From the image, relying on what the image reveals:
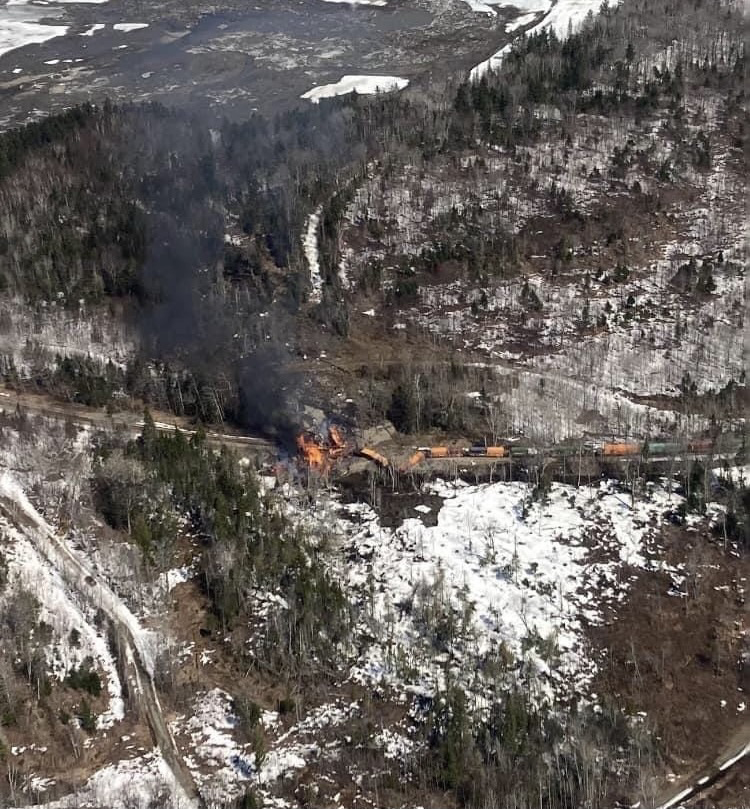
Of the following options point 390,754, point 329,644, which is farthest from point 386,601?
point 390,754

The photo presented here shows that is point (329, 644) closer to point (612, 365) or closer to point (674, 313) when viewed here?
point (612, 365)

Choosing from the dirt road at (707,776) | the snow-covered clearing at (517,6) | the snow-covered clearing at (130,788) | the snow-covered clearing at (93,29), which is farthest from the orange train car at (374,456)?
the snow-covered clearing at (93,29)

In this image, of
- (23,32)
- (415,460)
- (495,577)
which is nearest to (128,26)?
(23,32)

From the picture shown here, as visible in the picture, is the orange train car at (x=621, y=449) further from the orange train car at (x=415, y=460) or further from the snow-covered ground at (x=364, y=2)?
the snow-covered ground at (x=364, y=2)

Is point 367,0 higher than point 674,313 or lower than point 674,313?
higher

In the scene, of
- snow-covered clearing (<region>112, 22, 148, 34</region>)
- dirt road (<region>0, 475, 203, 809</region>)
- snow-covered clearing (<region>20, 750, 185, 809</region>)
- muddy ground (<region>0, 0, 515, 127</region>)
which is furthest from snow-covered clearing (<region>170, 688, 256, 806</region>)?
snow-covered clearing (<region>112, 22, 148, 34</region>)

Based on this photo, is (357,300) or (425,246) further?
(425,246)
